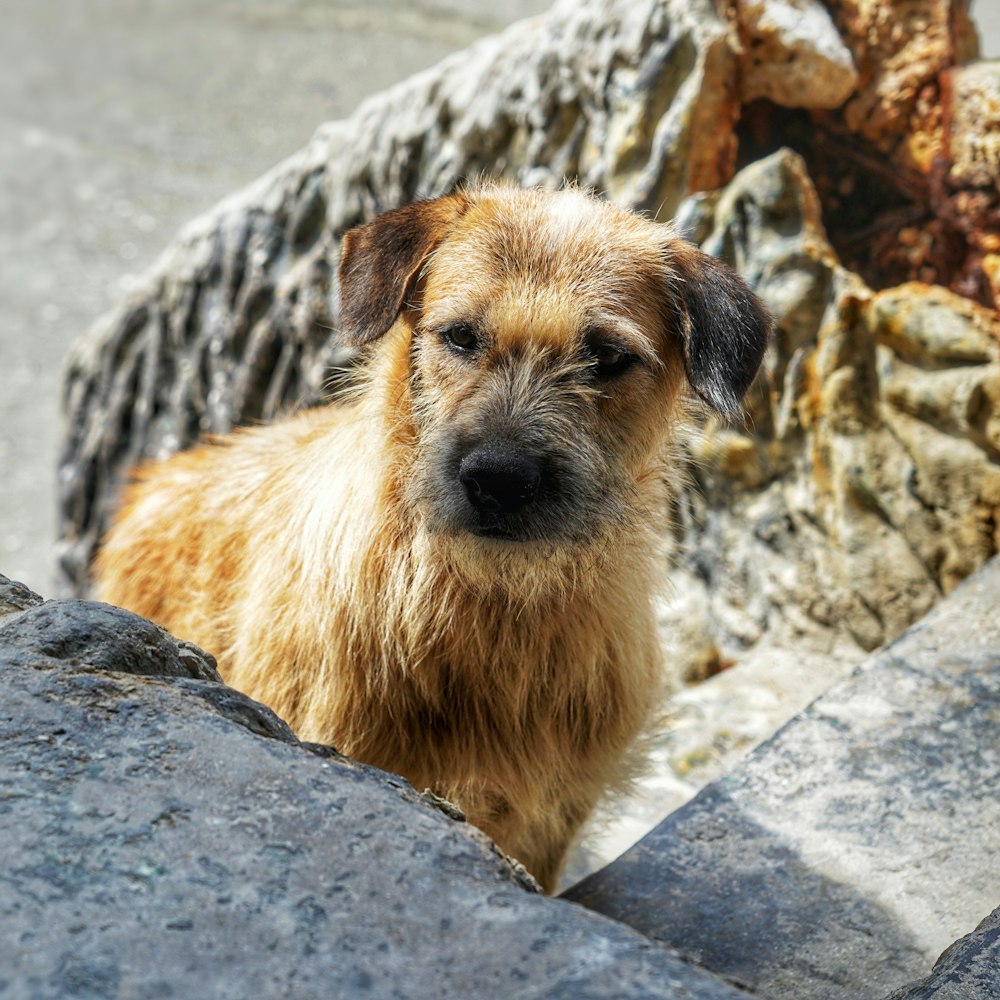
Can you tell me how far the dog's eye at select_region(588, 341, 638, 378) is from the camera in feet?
9.14

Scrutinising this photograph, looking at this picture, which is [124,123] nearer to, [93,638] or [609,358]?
[609,358]

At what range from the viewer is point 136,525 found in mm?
4113

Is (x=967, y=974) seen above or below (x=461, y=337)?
below

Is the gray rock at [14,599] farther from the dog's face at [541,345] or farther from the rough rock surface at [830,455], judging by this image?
the rough rock surface at [830,455]

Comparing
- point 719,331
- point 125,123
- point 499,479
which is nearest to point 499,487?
point 499,479

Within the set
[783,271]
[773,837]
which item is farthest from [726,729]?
[783,271]

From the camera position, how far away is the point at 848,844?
9.34 ft

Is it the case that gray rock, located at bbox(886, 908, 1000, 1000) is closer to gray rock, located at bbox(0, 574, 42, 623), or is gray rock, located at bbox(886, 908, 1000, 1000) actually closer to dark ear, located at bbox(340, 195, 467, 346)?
gray rock, located at bbox(0, 574, 42, 623)

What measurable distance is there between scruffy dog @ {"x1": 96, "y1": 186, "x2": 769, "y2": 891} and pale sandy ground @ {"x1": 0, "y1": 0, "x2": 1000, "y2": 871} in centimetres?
565

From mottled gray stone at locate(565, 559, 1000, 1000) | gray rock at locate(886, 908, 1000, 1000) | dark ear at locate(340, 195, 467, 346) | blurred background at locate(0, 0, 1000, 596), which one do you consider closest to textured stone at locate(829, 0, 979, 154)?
mottled gray stone at locate(565, 559, 1000, 1000)

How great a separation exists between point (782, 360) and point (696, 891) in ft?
7.70

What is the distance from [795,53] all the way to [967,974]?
3595mm

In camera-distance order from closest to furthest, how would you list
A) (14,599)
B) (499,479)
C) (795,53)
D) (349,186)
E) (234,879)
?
1. (234,879)
2. (14,599)
3. (499,479)
4. (795,53)
5. (349,186)

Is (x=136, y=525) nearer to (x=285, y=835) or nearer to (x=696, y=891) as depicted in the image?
(x=696, y=891)
